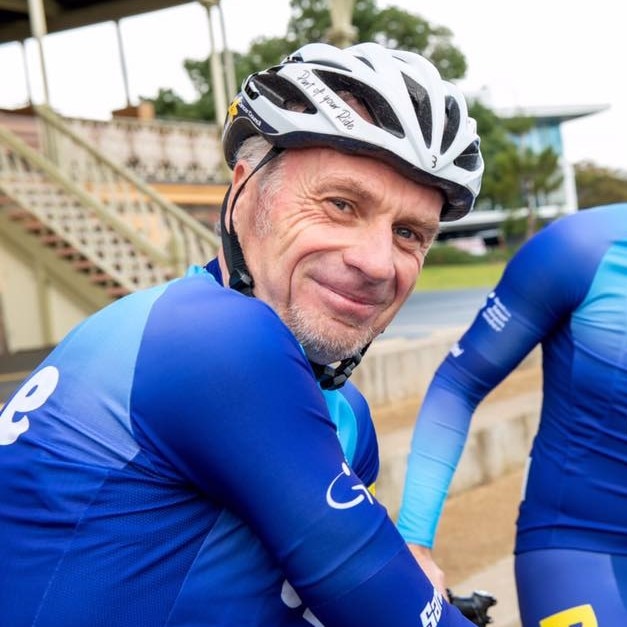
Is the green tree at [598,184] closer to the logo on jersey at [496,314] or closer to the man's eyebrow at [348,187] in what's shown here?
the logo on jersey at [496,314]

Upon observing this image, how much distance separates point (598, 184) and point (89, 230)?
5612cm

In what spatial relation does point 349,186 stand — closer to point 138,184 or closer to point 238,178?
point 238,178

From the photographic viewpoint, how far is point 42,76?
1386 centimetres

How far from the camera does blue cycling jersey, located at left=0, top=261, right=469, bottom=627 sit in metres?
1.04

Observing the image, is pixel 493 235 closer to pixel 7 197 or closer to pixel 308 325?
pixel 7 197

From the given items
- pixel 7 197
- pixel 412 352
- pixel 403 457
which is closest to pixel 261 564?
pixel 403 457

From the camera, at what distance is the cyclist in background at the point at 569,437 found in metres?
2.11

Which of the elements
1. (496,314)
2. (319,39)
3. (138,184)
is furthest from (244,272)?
(319,39)

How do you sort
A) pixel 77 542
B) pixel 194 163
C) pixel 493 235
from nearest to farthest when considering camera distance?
pixel 77 542 → pixel 194 163 → pixel 493 235

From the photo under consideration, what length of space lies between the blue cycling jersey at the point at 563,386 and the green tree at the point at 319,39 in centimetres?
3906

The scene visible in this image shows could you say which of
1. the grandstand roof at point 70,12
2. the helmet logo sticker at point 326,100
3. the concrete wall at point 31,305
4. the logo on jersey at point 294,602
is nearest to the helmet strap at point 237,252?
the helmet logo sticker at point 326,100

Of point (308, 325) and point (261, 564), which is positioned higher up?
point (308, 325)

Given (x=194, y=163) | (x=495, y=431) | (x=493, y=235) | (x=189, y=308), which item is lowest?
(x=493, y=235)

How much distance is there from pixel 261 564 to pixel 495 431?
6.09 metres
